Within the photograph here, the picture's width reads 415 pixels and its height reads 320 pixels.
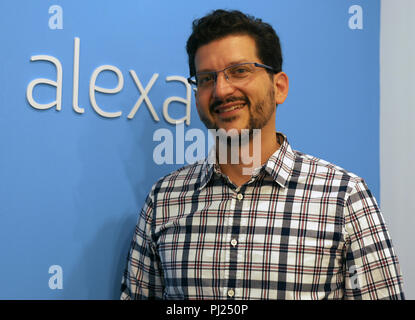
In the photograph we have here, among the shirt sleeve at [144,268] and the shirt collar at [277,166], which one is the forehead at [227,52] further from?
the shirt sleeve at [144,268]

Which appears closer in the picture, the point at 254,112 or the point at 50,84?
the point at 254,112

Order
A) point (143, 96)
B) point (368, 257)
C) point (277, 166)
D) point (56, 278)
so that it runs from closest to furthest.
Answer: point (368, 257)
point (277, 166)
point (56, 278)
point (143, 96)

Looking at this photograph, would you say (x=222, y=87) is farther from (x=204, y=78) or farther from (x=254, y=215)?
(x=254, y=215)

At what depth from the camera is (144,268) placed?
5.03 ft

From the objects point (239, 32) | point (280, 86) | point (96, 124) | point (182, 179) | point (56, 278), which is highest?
point (239, 32)

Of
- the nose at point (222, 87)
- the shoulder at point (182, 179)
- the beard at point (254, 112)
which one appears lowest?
the shoulder at point (182, 179)

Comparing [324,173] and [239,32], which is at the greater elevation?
[239,32]

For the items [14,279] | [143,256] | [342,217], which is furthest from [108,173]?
[342,217]

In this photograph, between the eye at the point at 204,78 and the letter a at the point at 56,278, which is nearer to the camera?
the eye at the point at 204,78

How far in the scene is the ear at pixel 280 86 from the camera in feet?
4.84

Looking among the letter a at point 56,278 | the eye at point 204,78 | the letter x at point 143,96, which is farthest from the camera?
the letter x at point 143,96

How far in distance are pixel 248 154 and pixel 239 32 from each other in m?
0.33

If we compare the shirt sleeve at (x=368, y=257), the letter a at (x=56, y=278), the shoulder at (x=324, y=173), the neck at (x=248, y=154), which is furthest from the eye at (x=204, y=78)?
the letter a at (x=56, y=278)

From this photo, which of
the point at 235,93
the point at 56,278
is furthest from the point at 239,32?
the point at 56,278
